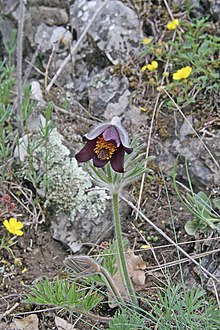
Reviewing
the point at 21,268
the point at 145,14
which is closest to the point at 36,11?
the point at 145,14

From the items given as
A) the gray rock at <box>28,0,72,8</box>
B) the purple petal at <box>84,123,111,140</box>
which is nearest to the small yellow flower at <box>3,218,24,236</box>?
the purple petal at <box>84,123,111,140</box>

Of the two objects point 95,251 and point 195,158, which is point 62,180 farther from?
point 195,158

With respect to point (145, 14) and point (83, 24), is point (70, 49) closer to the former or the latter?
point (83, 24)

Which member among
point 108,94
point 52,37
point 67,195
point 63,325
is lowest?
point 63,325

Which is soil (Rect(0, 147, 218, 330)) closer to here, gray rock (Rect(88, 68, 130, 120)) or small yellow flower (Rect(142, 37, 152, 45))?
gray rock (Rect(88, 68, 130, 120))

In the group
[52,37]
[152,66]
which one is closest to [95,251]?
[152,66]
